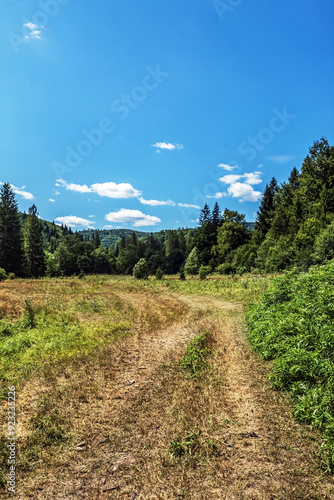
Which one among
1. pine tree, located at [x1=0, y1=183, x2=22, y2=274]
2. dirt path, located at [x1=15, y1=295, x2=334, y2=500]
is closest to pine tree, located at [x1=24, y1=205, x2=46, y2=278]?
pine tree, located at [x1=0, y1=183, x2=22, y2=274]

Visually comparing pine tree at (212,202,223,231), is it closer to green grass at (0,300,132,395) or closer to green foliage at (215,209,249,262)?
green foliage at (215,209,249,262)

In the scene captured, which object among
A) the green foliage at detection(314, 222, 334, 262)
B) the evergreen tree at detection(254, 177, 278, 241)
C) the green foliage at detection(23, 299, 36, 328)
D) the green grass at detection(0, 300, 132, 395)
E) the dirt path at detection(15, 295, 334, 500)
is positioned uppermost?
the evergreen tree at detection(254, 177, 278, 241)

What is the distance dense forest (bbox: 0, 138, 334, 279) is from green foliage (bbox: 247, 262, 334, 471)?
51.6ft

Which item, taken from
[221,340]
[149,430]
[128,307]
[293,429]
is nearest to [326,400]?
[293,429]

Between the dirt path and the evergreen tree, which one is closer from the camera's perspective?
the dirt path

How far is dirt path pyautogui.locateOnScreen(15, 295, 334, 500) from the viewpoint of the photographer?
3.66 meters

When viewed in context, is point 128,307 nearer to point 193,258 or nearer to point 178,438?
point 178,438

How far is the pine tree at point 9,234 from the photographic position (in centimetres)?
4933

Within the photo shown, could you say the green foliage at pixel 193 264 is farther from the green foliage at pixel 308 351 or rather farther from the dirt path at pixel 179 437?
the dirt path at pixel 179 437

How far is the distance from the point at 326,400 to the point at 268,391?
5.22ft

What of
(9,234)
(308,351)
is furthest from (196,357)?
(9,234)

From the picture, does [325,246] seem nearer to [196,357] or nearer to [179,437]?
[196,357]

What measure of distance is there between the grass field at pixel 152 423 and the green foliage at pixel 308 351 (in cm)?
31

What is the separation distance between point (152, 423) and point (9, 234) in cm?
5541
